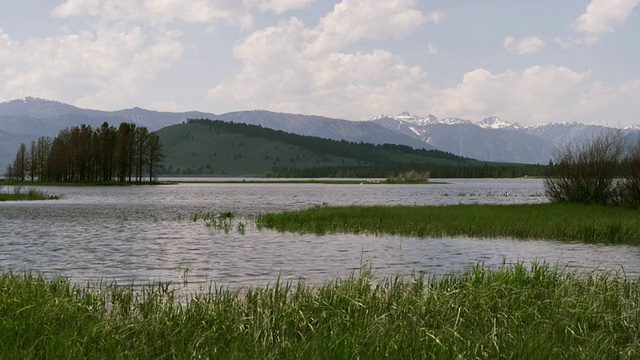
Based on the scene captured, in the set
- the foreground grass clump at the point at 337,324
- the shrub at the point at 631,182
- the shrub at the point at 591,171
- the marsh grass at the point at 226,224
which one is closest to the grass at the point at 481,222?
the shrub at the point at 631,182

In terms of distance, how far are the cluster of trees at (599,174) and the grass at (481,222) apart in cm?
249

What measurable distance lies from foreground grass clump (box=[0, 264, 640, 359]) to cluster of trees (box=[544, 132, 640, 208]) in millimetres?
33129

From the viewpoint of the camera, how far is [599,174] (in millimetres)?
50719

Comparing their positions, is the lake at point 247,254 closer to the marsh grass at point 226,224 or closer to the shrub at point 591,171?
the marsh grass at point 226,224

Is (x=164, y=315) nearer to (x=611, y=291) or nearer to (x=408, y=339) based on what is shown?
(x=408, y=339)

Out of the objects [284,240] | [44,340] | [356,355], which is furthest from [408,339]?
[284,240]

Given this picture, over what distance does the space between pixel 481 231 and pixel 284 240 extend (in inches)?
560

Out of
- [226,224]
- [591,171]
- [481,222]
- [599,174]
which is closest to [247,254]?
[226,224]

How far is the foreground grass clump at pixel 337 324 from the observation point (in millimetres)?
10391

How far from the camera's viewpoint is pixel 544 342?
11312 millimetres

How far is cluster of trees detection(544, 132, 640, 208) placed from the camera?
4688 cm

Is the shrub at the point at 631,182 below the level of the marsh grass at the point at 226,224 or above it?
above

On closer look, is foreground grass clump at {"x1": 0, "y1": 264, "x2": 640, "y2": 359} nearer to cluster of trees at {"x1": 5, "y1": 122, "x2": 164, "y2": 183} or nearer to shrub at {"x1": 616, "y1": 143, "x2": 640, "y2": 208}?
shrub at {"x1": 616, "y1": 143, "x2": 640, "y2": 208}

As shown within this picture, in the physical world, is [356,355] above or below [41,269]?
above
